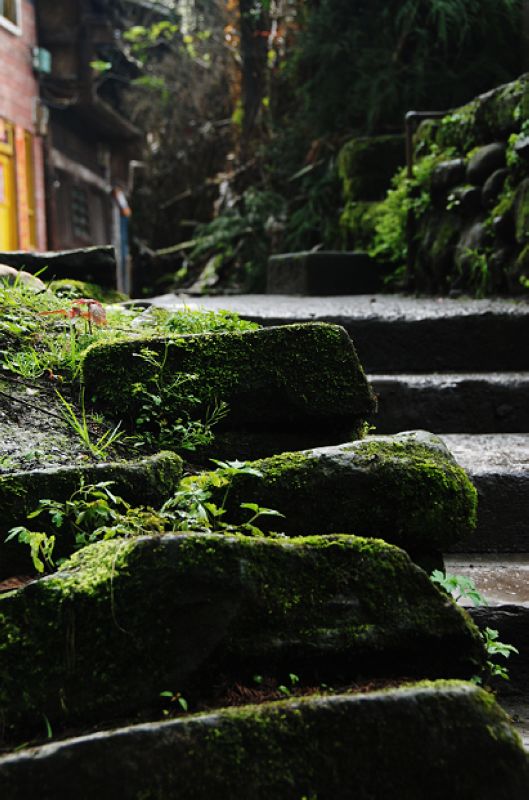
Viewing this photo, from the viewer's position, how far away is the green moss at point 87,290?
4285mm

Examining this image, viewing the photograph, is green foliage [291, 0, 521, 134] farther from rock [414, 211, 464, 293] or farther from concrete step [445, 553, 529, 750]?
concrete step [445, 553, 529, 750]

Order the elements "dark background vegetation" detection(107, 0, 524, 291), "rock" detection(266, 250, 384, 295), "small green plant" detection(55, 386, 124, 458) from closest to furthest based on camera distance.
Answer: "small green plant" detection(55, 386, 124, 458)
"rock" detection(266, 250, 384, 295)
"dark background vegetation" detection(107, 0, 524, 291)

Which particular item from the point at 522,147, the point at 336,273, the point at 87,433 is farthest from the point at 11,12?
the point at 87,433

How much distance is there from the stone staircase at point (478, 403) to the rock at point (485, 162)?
3.76 ft

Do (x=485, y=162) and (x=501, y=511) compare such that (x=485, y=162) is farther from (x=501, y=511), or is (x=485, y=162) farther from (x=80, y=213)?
(x=80, y=213)

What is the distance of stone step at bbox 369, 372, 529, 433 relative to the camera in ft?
11.7

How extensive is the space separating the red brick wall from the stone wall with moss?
329 inches

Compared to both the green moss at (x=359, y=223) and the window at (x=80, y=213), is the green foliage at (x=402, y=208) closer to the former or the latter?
the green moss at (x=359, y=223)

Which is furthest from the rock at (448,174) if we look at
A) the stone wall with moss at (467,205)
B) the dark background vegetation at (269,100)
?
the dark background vegetation at (269,100)

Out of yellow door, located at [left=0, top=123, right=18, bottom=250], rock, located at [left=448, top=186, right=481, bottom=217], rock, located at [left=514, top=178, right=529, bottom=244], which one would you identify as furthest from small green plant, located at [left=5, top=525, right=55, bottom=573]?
yellow door, located at [left=0, top=123, right=18, bottom=250]

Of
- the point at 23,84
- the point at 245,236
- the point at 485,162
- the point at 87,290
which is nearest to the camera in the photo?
the point at 87,290

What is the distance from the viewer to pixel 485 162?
5602mm

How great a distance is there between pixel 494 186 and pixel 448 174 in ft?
1.92

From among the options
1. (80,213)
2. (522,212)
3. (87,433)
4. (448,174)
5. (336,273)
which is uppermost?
(80,213)
